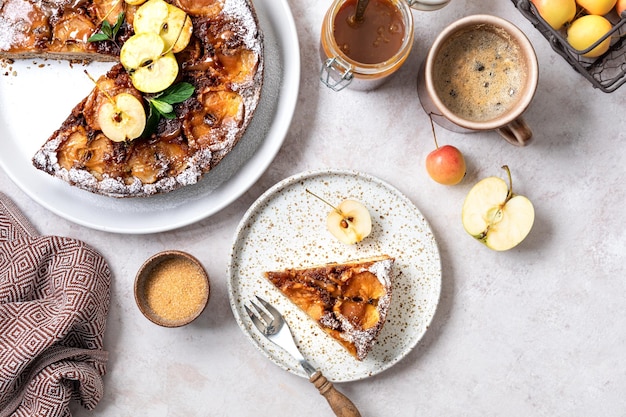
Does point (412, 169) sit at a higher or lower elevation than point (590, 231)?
higher

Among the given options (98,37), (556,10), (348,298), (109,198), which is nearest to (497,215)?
(348,298)

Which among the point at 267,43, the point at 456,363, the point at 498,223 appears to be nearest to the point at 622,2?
the point at 498,223

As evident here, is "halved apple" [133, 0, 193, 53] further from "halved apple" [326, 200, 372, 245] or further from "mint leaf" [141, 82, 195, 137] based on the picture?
"halved apple" [326, 200, 372, 245]

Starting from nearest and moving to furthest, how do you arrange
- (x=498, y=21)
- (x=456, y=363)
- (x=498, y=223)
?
(x=498, y=21)
(x=498, y=223)
(x=456, y=363)

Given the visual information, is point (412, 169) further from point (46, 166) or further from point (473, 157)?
point (46, 166)

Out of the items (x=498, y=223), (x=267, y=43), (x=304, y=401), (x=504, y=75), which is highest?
(x=267, y=43)

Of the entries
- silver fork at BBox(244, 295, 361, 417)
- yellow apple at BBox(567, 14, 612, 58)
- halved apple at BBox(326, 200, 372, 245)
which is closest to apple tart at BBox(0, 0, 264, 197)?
halved apple at BBox(326, 200, 372, 245)

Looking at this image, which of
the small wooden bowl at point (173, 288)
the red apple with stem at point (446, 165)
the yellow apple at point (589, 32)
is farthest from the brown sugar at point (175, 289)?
the yellow apple at point (589, 32)
